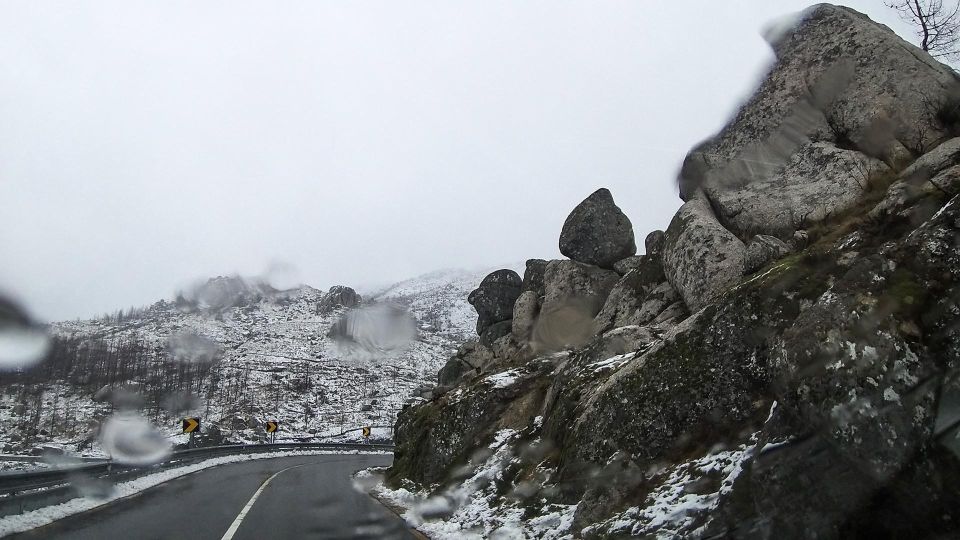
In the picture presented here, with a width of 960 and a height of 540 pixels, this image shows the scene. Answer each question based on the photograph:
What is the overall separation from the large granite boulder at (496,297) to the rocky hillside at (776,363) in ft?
48.2

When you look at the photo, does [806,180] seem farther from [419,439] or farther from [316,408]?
[316,408]

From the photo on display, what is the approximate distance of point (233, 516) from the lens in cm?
1258

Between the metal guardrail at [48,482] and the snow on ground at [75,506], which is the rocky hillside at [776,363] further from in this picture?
the metal guardrail at [48,482]

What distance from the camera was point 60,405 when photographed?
10400 centimetres

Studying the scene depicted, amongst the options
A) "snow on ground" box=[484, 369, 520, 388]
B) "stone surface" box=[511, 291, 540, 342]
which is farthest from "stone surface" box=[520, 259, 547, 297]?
"snow on ground" box=[484, 369, 520, 388]

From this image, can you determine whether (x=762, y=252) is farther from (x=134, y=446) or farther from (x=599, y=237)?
(x=134, y=446)

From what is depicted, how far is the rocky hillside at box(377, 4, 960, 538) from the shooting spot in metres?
5.96

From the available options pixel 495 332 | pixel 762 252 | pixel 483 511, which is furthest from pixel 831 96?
pixel 495 332

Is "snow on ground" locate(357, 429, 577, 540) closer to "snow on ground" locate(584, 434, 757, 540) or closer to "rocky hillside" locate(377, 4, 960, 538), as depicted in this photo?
"rocky hillside" locate(377, 4, 960, 538)

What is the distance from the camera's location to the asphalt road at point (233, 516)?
A: 33.8 feet

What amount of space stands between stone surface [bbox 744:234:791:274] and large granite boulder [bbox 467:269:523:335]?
75.1 feet

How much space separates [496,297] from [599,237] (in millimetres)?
11223

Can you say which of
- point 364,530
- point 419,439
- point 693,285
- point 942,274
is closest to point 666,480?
point 942,274

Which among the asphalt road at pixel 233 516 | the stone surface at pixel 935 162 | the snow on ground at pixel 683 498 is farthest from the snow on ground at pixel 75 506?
the stone surface at pixel 935 162
